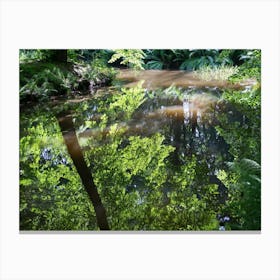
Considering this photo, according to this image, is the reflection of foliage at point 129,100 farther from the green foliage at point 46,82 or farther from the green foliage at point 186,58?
the green foliage at point 46,82

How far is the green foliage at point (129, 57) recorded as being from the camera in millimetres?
3643

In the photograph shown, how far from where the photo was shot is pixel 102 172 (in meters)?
3.70

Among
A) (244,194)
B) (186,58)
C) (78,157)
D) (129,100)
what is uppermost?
(186,58)

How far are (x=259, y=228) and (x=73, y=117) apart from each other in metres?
1.63

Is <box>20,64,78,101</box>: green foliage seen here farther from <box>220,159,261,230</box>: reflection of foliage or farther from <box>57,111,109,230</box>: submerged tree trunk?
<box>220,159,261,230</box>: reflection of foliage

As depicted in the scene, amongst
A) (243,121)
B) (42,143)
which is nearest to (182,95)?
(243,121)

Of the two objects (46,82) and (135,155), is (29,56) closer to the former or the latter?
(46,82)

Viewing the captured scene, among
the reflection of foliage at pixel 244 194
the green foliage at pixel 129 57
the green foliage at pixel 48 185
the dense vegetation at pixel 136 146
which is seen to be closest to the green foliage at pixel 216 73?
the dense vegetation at pixel 136 146
